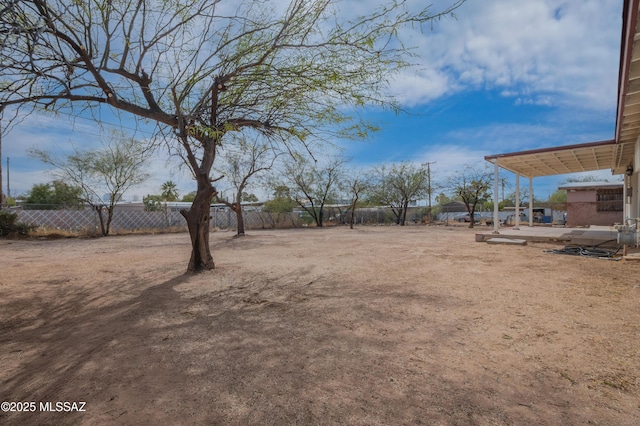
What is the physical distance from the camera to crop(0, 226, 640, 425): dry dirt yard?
1793mm

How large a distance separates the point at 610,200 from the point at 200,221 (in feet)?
70.5

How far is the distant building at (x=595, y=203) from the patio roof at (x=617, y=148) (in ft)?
14.6

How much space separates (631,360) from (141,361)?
3.67 m

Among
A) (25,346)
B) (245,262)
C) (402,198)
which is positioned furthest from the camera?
(402,198)

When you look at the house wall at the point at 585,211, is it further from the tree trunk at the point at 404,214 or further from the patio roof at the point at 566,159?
the tree trunk at the point at 404,214

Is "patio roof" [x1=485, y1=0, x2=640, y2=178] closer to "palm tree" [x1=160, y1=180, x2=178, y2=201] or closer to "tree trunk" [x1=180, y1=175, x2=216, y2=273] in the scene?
"tree trunk" [x1=180, y1=175, x2=216, y2=273]

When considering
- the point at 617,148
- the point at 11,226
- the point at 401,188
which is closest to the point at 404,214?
the point at 401,188

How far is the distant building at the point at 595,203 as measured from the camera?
55.8 ft

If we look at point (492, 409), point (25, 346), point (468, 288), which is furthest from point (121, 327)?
point (468, 288)

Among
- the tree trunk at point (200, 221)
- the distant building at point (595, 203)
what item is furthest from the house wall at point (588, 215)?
the tree trunk at point (200, 221)

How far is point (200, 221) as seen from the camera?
6.01m

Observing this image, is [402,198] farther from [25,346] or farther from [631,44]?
[25,346]

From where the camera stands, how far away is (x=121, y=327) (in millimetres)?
3215

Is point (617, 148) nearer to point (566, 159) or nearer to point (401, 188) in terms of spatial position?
point (566, 159)
